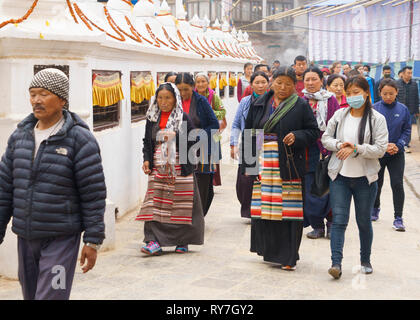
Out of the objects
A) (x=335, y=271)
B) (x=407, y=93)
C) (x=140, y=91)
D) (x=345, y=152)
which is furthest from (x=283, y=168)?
(x=407, y=93)

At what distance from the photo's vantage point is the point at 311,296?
5.24 meters

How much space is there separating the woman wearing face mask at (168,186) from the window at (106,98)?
2.84 ft

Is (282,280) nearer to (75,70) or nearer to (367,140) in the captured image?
(367,140)

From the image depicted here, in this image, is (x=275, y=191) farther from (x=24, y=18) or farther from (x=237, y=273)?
(x=24, y=18)

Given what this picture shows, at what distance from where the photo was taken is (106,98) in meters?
7.49

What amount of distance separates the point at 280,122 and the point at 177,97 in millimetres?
1166

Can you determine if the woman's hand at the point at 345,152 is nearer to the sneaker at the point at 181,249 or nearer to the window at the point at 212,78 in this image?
the sneaker at the point at 181,249

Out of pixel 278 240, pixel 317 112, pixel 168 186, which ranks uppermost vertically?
pixel 317 112

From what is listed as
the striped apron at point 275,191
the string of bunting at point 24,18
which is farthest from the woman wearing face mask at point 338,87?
the string of bunting at point 24,18

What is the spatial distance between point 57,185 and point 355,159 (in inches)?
117

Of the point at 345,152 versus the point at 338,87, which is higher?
the point at 338,87

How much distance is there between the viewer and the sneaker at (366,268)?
5.92 m

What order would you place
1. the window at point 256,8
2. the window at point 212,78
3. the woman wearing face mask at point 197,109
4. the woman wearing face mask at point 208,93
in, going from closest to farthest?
1. the woman wearing face mask at point 197,109
2. the woman wearing face mask at point 208,93
3. the window at point 212,78
4. the window at point 256,8

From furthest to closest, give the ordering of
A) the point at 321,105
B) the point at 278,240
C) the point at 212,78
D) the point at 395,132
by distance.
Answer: the point at 212,78 < the point at 395,132 < the point at 321,105 < the point at 278,240
